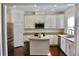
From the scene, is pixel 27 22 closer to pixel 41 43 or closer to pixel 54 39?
pixel 54 39

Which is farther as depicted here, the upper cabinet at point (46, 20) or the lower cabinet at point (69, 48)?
the upper cabinet at point (46, 20)

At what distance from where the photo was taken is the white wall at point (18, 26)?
8545 millimetres

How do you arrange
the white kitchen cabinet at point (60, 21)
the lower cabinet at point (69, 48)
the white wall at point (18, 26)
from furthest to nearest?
the white kitchen cabinet at point (60, 21), the white wall at point (18, 26), the lower cabinet at point (69, 48)

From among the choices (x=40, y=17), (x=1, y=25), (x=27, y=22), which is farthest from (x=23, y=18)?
(x=1, y=25)

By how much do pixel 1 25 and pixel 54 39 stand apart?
6.88 m

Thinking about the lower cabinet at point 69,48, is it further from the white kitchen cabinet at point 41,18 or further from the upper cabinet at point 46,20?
the white kitchen cabinet at point 41,18

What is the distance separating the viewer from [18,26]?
897 centimetres

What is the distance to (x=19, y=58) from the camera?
1.46m

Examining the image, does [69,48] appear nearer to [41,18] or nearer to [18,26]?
[18,26]

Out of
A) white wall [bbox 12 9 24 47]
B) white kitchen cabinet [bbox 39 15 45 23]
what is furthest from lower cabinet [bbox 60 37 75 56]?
white kitchen cabinet [bbox 39 15 45 23]

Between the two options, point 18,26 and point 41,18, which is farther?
point 41,18

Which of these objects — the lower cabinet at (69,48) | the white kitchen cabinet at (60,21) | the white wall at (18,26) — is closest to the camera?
the lower cabinet at (69,48)

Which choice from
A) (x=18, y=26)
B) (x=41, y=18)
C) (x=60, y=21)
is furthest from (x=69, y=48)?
(x=41, y=18)

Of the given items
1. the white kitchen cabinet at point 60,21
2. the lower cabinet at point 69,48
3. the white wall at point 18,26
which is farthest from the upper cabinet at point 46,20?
the lower cabinet at point 69,48
